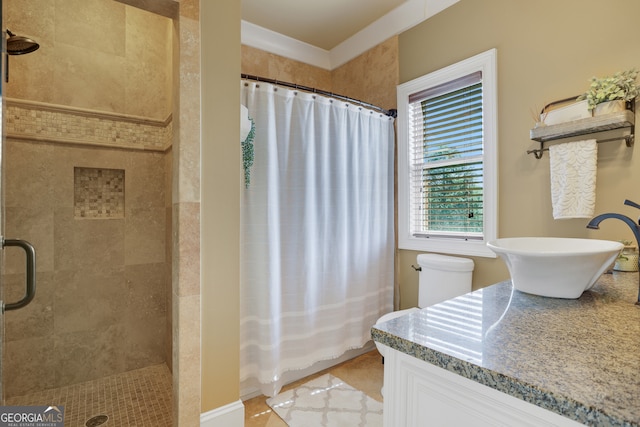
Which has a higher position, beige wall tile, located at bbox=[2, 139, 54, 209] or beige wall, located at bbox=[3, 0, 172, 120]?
beige wall, located at bbox=[3, 0, 172, 120]

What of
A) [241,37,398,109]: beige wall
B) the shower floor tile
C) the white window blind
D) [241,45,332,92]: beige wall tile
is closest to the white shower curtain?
the white window blind

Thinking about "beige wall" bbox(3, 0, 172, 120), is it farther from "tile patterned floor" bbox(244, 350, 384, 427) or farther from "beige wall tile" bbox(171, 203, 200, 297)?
"tile patterned floor" bbox(244, 350, 384, 427)

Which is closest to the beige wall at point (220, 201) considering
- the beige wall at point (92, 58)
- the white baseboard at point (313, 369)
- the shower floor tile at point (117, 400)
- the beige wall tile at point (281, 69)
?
the white baseboard at point (313, 369)

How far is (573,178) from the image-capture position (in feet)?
5.22

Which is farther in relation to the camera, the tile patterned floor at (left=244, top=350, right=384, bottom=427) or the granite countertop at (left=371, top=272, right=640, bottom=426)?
the tile patterned floor at (left=244, top=350, right=384, bottom=427)

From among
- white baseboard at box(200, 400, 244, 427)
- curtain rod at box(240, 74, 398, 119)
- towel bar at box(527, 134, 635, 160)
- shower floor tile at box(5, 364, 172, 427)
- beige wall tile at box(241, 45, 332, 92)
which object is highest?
beige wall tile at box(241, 45, 332, 92)

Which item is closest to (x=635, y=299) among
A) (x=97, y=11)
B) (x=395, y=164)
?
(x=395, y=164)

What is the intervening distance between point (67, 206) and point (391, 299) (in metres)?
2.48

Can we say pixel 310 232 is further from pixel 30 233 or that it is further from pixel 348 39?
pixel 348 39

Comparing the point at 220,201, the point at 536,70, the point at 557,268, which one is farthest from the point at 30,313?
the point at 536,70

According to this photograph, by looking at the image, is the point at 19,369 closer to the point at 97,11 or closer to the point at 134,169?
the point at 134,169

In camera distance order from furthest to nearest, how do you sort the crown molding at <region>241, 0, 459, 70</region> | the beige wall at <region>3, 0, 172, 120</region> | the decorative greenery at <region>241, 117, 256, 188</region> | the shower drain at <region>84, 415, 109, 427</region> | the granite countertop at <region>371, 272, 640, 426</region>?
1. the crown molding at <region>241, 0, 459, 70</region>
2. the beige wall at <region>3, 0, 172, 120</region>
3. the decorative greenery at <region>241, 117, 256, 188</region>
4. the shower drain at <region>84, 415, 109, 427</region>
5. the granite countertop at <region>371, 272, 640, 426</region>

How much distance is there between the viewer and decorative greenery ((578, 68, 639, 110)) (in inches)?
57.4

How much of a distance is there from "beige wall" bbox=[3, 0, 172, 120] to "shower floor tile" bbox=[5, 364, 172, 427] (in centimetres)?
186
